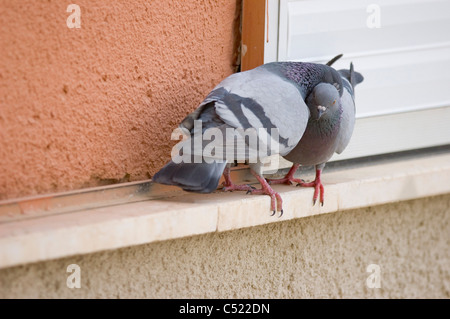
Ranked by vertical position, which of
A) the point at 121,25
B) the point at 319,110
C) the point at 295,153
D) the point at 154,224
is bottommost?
the point at 154,224

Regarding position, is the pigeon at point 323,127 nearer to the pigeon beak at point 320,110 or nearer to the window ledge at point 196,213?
the pigeon beak at point 320,110

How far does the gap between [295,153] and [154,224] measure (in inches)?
32.3

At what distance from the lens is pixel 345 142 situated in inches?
120

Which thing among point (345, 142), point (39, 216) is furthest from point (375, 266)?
point (39, 216)

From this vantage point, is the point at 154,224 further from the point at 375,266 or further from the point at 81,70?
the point at 375,266

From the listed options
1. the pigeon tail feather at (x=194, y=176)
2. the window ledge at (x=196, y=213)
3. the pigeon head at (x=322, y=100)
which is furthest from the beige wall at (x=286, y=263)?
the pigeon head at (x=322, y=100)

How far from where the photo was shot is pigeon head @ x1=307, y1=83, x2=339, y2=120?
277cm

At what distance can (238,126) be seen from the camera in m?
2.55

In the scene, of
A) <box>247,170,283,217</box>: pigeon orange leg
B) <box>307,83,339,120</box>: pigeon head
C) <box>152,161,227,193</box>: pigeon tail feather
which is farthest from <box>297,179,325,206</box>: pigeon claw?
<box>152,161,227,193</box>: pigeon tail feather

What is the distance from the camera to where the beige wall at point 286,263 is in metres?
2.57

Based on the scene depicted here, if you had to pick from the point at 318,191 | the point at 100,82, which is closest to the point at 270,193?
the point at 318,191

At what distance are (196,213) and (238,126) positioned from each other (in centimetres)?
42

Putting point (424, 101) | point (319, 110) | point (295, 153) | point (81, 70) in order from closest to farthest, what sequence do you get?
point (81, 70)
point (319, 110)
point (295, 153)
point (424, 101)

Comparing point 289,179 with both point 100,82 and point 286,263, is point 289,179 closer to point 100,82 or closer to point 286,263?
point 286,263
